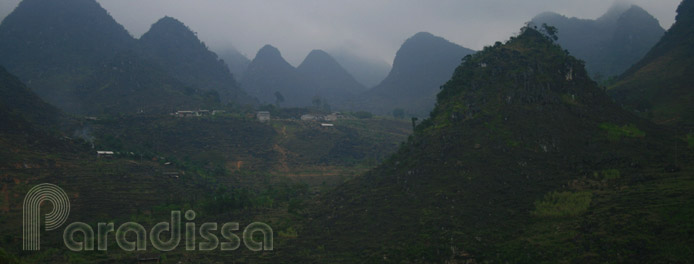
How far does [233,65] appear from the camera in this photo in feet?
459

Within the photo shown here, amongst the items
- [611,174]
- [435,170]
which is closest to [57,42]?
[435,170]

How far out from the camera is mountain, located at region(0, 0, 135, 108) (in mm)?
76750

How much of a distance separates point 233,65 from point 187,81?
52.5 m


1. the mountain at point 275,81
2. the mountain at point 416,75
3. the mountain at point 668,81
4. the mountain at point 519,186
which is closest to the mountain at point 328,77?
the mountain at point 275,81

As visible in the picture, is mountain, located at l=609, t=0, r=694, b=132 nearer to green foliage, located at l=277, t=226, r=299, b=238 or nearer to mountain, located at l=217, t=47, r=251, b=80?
green foliage, located at l=277, t=226, r=299, b=238

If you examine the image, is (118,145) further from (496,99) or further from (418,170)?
(496,99)

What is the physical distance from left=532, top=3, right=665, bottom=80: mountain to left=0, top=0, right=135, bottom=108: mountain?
7617cm

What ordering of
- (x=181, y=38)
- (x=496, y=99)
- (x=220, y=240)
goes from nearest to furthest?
(x=220, y=240) → (x=496, y=99) → (x=181, y=38)

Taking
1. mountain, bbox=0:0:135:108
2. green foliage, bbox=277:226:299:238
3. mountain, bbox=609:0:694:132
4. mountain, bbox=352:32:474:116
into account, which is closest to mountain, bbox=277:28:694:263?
green foliage, bbox=277:226:299:238

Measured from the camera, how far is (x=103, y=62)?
80.2 metres

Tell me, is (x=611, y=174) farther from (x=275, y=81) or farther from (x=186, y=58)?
(x=275, y=81)

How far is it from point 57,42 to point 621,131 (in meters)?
84.1

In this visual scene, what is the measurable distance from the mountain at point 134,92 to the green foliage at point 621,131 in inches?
1986

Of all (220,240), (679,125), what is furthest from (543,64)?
(220,240)
